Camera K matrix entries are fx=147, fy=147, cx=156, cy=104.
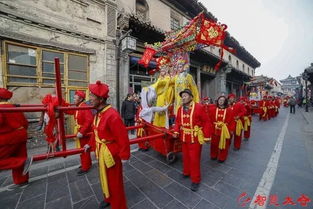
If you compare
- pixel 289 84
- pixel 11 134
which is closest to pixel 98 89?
pixel 11 134

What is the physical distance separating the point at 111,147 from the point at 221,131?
9.98 ft

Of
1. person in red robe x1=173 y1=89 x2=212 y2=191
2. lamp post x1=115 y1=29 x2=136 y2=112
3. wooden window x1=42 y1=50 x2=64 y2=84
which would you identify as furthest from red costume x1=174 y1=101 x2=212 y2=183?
wooden window x1=42 y1=50 x2=64 y2=84

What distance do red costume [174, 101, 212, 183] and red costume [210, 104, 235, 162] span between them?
131 centimetres

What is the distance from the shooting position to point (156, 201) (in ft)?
7.86

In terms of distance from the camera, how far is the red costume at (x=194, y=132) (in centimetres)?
274

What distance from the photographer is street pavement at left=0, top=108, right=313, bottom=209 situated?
2363mm

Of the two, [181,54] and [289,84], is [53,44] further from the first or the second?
[289,84]

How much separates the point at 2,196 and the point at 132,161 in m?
2.49

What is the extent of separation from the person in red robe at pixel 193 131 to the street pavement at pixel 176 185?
0.37 metres

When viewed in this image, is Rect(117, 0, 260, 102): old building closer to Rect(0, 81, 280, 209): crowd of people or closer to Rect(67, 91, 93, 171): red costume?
Rect(67, 91, 93, 171): red costume

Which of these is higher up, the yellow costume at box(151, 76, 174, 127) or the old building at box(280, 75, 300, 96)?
the old building at box(280, 75, 300, 96)

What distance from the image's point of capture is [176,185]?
284 cm

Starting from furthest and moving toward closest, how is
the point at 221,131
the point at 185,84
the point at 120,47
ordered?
the point at 120,47 < the point at 221,131 < the point at 185,84

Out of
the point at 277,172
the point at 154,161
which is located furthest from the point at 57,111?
the point at 277,172
